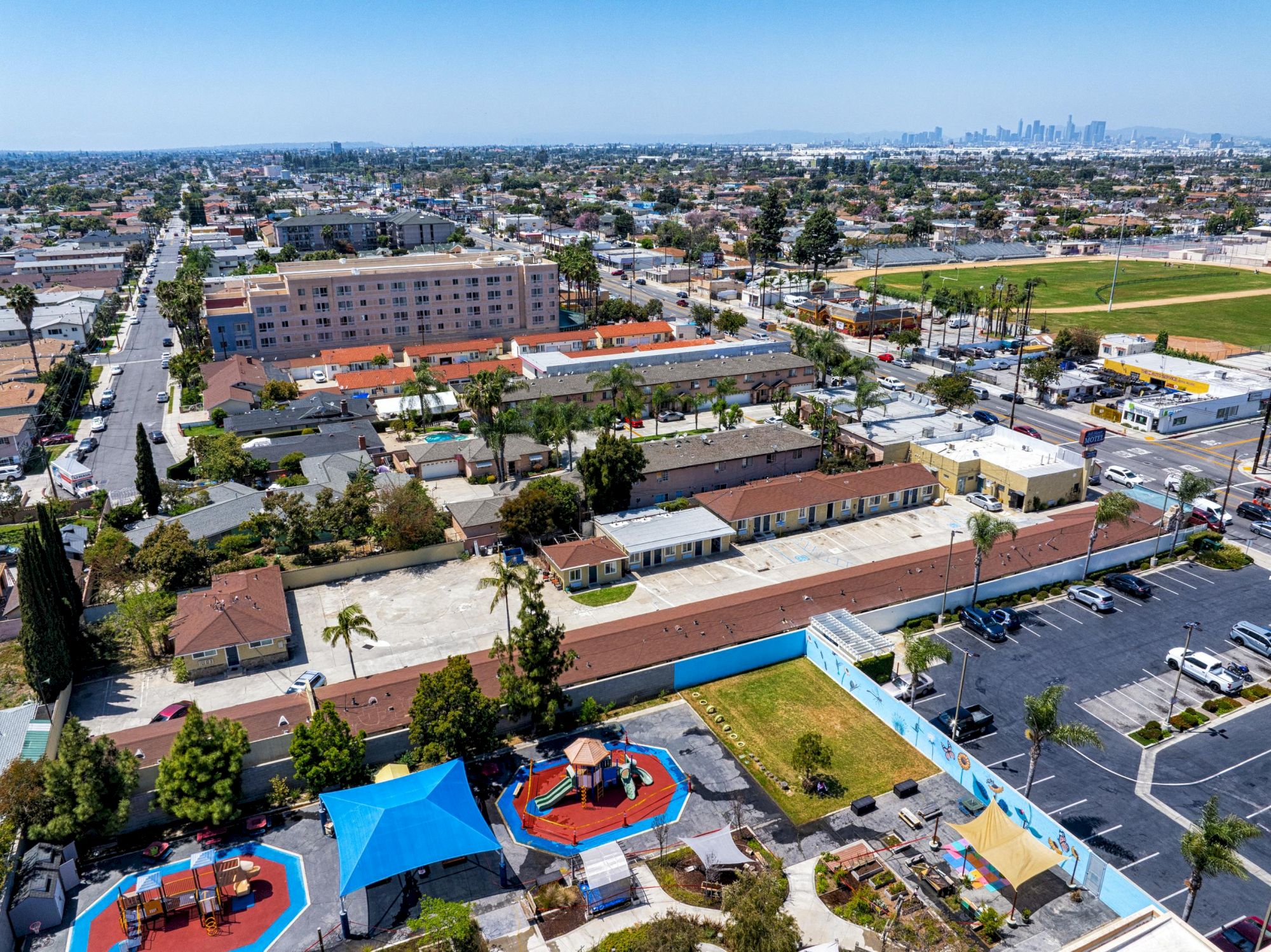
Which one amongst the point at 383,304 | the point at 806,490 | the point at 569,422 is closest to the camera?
the point at 806,490

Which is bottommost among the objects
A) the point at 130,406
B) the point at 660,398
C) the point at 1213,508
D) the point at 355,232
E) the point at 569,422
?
the point at 1213,508

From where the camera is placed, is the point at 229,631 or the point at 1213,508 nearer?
the point at 229,631

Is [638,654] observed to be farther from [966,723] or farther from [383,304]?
[383,304]

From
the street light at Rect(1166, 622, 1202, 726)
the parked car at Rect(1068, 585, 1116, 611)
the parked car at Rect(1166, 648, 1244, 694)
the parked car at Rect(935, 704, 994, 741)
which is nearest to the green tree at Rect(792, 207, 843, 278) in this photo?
the parked car at Rect(1068, 585, 1116, 611)

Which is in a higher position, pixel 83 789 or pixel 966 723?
pixel 83 789

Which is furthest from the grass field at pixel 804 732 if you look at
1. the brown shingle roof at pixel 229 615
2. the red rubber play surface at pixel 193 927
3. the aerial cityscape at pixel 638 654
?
the brown shingle roof at pixel 229 615

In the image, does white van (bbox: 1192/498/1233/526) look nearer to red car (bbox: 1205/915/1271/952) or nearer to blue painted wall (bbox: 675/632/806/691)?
blue painted wall (bbox: 675/632/806/691)

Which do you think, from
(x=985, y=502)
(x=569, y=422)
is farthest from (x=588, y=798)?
(x=985, y=502)

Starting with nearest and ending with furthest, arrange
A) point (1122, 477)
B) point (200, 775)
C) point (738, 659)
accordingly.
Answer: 1. point (200, 775)
2. point (738, 659)
3. point (1122, 477)
